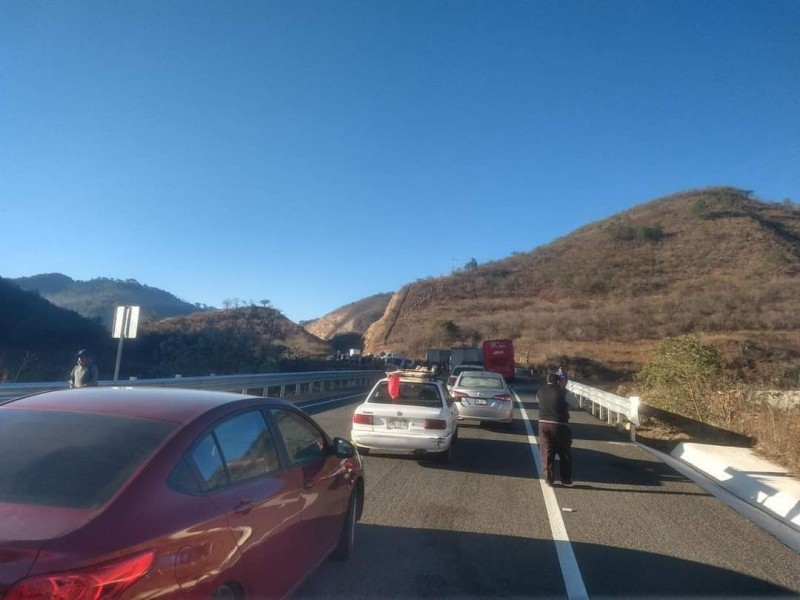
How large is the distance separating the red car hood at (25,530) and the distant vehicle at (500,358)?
3782 cm

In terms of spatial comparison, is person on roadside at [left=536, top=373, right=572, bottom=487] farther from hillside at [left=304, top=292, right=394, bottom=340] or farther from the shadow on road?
hillside at [left=304, top=292, right=394, bottom=340]

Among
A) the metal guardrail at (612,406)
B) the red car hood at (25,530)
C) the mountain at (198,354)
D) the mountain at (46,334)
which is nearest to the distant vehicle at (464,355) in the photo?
the mountain at (198,354)

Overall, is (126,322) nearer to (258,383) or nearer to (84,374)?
(84,374)

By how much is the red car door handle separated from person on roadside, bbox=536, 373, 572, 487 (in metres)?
6.04

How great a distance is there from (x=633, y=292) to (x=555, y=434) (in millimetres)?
78537

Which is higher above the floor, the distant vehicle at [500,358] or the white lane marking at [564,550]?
the distant vehicle at [500,358]

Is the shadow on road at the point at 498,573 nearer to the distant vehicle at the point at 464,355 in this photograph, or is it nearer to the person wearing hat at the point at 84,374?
the person wearing hat at the point at 84,374

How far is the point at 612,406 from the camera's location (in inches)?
651

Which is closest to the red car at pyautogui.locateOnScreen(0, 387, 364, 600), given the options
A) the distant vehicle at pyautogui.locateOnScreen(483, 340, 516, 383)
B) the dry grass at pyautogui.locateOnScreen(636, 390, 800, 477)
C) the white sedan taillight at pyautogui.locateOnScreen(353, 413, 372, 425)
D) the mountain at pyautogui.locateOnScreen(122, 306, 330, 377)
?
the white sedan taillight at pyautogui.locateOnScreen(353, 413, 372, 425)

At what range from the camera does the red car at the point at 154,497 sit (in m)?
2.43

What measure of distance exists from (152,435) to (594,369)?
52998 millimetres

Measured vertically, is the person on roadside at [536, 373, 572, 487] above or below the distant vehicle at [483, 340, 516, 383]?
below

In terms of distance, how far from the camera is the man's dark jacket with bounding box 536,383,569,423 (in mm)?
8695

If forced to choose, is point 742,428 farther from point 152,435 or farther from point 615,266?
point 615,266
